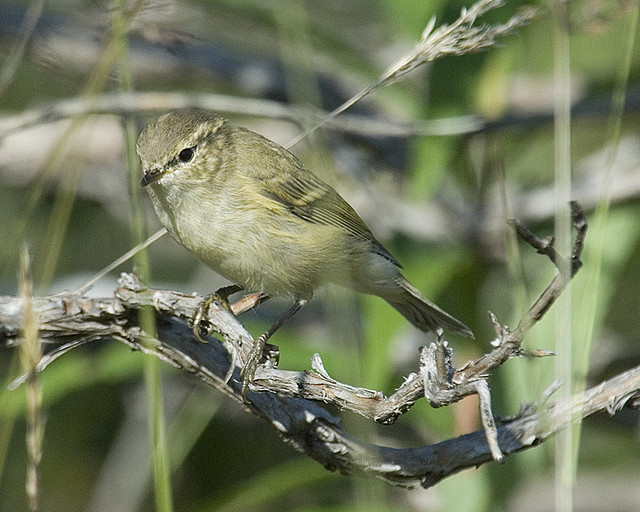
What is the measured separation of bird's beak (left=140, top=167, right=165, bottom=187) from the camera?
2.51m

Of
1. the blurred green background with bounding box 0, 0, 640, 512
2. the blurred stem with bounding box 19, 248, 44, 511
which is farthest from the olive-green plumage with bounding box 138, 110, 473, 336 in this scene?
the blurred stem with bounding box 19, 248, 44, 511

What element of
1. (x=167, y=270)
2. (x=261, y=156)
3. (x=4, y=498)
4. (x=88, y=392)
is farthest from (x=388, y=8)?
(x=4, y=498)

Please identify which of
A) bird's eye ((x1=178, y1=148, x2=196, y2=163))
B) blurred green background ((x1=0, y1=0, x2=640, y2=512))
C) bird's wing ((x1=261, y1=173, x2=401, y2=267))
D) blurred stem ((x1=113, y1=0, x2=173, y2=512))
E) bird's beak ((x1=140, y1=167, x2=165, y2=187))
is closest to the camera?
blurred stem ((x1=113, y1=0, x2=173, y2=512))

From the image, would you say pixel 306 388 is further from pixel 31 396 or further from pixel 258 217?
pixel 258 217

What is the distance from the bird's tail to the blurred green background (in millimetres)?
254

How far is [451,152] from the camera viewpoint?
3861mm

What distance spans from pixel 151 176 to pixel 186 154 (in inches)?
7.8

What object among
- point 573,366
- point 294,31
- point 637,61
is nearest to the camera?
point 573,366

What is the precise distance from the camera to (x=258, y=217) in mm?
2729

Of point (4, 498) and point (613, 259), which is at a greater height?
point (613, 259)

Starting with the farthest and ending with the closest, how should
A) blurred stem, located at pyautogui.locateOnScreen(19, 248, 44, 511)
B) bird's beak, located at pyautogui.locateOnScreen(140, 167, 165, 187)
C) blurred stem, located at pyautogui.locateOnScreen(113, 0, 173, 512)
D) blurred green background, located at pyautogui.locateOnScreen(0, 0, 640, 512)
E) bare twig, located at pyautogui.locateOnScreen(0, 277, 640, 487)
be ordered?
1. blurred green background, located at pyautogui.locateOnScreen(0, 0, 640, 512)
2. bird's beak, located at pyautogui.locateOnScreen(140, 167, 165, 187)
3. bare twig, located at pyautogui.locateOnScreen(0, 277, 640, 487)
4. blurred stem, located at pyautogui.locateOnScreen(113, 0, 173, 512)
5. blurred stem, located at pyautogui.locateOnScreen(19, 248, 44, 511)

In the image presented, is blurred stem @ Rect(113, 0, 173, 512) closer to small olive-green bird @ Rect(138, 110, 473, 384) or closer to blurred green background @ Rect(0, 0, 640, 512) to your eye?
small olive-green bird @ Rect(138, 110, 473, 384)

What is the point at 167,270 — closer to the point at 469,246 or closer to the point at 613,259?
the point at 469,246

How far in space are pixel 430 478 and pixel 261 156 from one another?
4.91 feet
